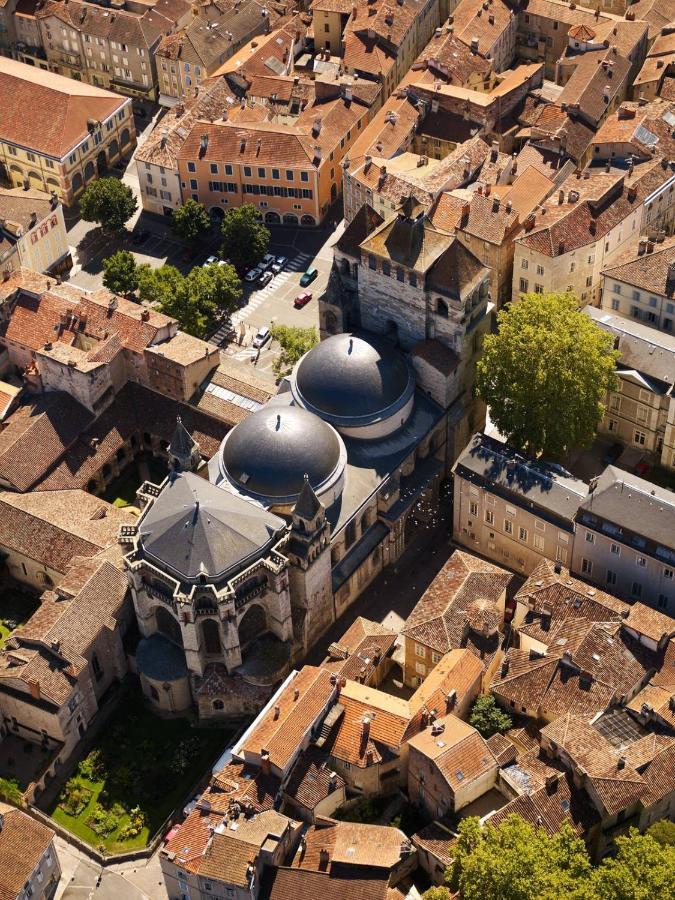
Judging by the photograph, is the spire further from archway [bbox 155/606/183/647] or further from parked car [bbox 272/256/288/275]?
parked car [bbox 272/256/288/275]

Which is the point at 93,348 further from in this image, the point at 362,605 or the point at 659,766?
the point at 659,766

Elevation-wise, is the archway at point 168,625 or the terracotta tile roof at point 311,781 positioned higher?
the archway at point 168,625

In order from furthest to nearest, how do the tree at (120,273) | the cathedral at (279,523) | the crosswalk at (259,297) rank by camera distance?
the crosswalk at (259,297)
the tree at (120,273)
the cathedral at (279,523)

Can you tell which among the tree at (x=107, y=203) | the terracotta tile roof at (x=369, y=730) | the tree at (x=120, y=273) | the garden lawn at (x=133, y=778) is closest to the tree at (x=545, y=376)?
the terracotta tile roof at (x=369, y=730)

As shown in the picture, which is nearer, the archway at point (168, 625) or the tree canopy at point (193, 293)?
the archway at point (168, 625)

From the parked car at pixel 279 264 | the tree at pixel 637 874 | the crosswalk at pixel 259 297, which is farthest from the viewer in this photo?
the parked car at pixel 279 264

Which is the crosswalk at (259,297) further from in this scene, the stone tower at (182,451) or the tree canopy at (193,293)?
the stone tower at (182,451)

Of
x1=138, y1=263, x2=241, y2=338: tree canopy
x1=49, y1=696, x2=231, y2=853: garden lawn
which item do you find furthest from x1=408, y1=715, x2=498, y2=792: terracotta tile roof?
x1=138, y1=263, x2=241, y2=338: tree canopy
